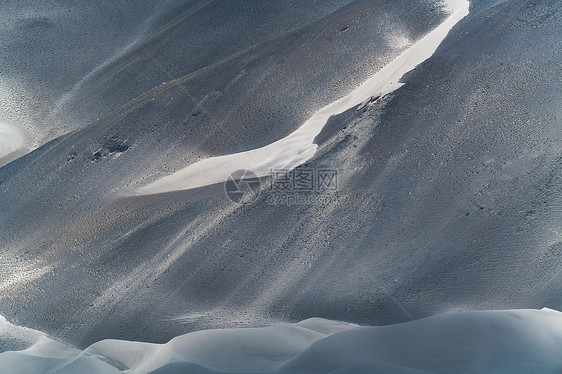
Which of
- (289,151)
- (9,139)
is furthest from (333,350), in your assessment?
(9,139)

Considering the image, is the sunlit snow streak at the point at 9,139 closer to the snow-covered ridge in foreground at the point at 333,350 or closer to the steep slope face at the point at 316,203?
the steep slope face at the point at 316,203

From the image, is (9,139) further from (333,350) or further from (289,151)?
(333,350)

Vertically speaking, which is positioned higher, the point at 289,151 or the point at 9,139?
the point at 9,139

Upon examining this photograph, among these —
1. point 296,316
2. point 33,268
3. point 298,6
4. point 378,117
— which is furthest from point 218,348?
point 298,6

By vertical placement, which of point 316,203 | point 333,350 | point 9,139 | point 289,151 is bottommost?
point 333,350

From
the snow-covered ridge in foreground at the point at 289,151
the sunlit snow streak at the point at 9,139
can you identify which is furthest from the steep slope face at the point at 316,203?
the sunlit snow streak at the point at 9,139

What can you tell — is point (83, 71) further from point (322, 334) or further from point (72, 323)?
point (322, 334)

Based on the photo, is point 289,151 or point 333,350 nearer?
point 333,350
